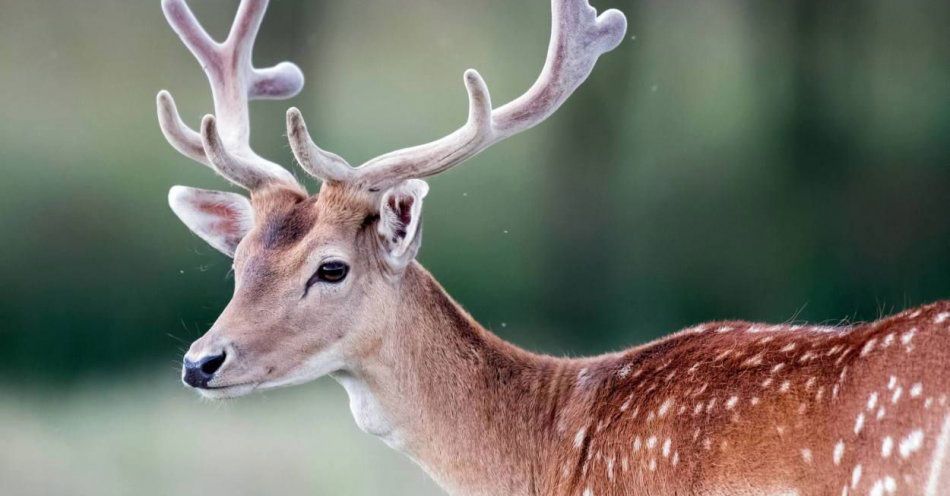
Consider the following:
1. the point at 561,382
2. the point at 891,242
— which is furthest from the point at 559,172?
the point at 561,382

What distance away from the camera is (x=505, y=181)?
7.34m

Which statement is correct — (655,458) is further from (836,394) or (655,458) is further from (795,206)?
(795,206)

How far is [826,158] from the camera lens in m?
7.78

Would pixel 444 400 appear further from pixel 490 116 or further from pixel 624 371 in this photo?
pixel 490 116

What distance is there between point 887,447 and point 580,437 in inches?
39.4

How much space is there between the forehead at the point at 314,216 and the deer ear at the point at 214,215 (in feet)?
0.93

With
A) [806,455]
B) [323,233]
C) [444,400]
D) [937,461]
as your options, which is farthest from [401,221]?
[937,461]

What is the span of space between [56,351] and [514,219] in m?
2.50

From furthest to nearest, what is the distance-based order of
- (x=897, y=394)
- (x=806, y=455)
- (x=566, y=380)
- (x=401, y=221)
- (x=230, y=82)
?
1. (x=230, y=82)
2. (x=566, y=380)
3. (x=401, y=221)
4. (x=806, y=455)
5. (x=897, y=394)

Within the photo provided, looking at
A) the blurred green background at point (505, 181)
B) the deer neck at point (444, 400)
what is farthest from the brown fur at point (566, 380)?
the blurred green background at point (505, 181)

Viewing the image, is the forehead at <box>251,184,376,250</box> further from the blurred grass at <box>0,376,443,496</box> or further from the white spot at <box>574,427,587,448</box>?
the blurred grass at <box>0,376,443,496</box>

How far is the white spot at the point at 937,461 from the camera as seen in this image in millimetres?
2314

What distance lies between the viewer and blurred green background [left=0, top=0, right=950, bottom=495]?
269 inches

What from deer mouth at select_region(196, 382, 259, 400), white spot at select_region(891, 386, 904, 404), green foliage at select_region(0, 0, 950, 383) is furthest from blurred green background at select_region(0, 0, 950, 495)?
white spot at select_region(891, 386, 904, 404)
